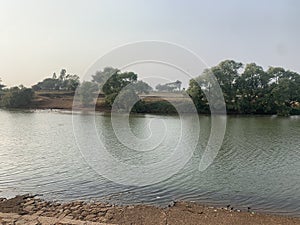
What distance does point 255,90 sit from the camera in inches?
2297

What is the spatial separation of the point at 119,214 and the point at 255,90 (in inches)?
2166

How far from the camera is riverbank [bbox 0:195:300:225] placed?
286 inches

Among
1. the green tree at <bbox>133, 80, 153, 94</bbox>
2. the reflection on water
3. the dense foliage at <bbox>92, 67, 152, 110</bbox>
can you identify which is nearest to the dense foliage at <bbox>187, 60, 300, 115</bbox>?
the dense foliage at <bbox>92, 67, 152, 110</bbox>

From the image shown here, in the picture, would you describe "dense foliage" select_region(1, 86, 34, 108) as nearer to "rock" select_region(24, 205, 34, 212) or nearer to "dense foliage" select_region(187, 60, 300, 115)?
"dense foliage" select_region(187, 60, 300, 115)

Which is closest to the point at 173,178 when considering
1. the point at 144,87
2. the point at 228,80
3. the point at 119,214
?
the point at 119,214

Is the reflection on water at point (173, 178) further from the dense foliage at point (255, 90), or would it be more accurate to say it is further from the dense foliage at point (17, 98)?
the dense foliage at point (17, 98)

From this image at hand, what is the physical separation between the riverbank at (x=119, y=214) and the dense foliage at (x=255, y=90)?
48864mm

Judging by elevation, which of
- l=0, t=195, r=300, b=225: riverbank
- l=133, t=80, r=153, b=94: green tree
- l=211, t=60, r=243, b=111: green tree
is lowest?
l=0, t=195, r=300, b=225: riverbank

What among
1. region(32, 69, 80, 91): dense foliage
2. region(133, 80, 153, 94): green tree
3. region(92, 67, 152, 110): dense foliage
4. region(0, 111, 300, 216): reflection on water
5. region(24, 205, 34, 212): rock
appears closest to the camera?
region(24, 205, 34, 212): rock

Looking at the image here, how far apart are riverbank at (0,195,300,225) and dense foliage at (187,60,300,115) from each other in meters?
48.9

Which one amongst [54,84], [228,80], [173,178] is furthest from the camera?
[54,84]

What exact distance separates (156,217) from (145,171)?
5.64 m

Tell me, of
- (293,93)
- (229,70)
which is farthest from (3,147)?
(293,93)

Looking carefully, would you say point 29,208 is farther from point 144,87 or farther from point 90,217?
point 144,87
